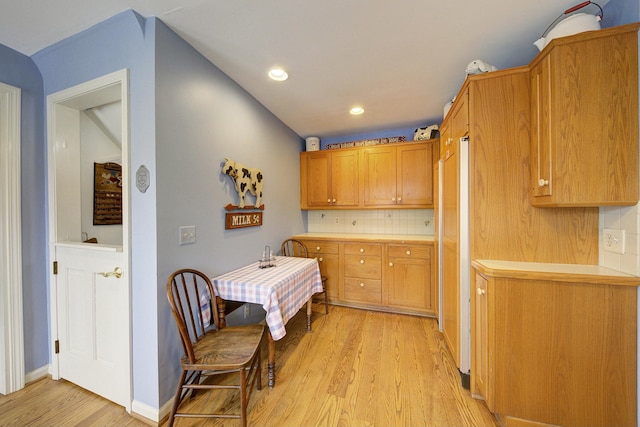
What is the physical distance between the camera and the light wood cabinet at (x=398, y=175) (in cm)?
289

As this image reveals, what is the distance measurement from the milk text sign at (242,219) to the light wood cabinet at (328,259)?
0.95 m

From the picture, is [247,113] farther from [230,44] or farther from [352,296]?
[352,296]

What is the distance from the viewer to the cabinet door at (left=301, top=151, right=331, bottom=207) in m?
3.35

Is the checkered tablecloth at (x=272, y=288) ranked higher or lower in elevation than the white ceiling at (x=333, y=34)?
lower

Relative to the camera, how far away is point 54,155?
164 centimetres

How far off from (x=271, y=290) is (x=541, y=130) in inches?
74.7

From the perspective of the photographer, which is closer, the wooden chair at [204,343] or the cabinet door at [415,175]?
the wooden chair at [204,343]

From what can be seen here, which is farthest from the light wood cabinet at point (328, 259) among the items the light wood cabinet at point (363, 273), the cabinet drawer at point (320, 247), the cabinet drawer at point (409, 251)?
the cabinet drawer at point (409, 251)

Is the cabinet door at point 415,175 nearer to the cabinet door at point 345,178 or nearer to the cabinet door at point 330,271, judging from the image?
the cabinet door at point 345,178

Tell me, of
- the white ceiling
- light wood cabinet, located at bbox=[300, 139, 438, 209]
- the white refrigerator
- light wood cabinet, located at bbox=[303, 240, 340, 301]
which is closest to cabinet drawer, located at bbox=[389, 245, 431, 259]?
light wood cabinet, located at bbox=[300, 139, 438, 209]

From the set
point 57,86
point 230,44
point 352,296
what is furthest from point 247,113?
point 352,296

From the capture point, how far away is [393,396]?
1.53 meters

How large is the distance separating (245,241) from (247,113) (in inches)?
48.4

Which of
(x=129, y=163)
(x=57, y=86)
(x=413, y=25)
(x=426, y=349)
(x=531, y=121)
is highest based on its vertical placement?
(x=413, y=25)
